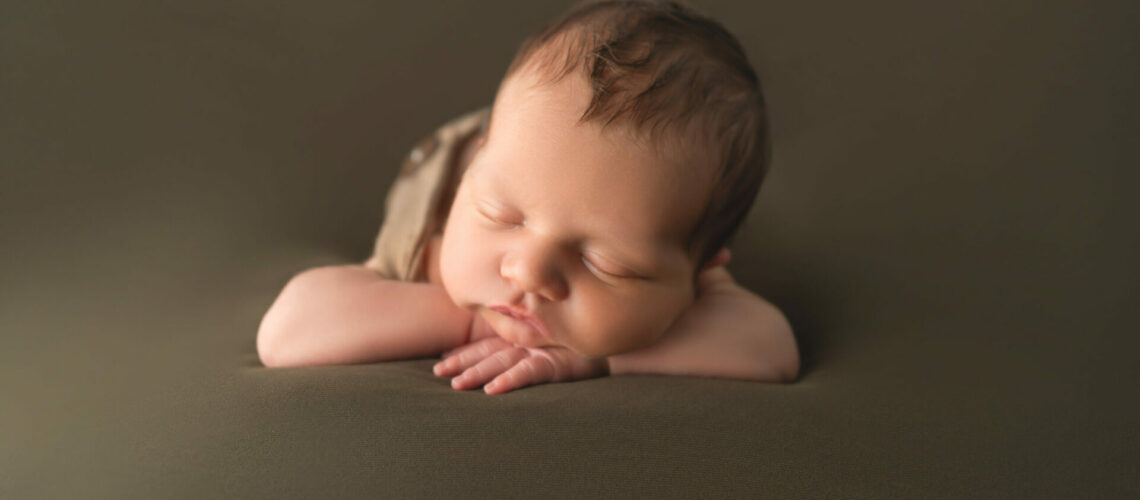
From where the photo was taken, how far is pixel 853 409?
0.86 metres

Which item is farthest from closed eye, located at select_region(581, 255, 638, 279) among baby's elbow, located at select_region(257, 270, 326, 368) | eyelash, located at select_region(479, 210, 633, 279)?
baby's elbow, located at select_region(257, 270, 326, 368)

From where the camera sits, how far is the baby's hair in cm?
88

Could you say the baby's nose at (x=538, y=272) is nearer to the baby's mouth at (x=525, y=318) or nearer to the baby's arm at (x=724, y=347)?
the baby's mouth at (x=525, y=318)

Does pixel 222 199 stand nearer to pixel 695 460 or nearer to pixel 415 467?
pixel 415 467

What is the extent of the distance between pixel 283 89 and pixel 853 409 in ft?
3.75

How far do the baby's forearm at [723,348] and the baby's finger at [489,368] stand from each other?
12 cm

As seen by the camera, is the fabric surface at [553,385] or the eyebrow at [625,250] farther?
the eyebrow at [625,250]

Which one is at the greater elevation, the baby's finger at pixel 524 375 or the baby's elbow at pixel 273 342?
the baby's elbow at pixel 273 342

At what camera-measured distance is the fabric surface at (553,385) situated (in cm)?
73

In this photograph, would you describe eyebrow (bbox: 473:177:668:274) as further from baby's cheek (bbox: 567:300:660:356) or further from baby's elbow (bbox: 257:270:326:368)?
baby's elbow (bbox: 257:270:326:368)

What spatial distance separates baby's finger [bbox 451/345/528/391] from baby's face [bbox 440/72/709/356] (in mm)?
16

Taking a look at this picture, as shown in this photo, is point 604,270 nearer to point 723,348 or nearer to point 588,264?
point 588,264

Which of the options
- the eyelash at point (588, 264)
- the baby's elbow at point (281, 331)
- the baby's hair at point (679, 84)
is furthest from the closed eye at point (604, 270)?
the baby's elbow at point (281, 331)

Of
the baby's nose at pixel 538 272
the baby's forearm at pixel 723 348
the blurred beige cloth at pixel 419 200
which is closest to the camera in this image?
the baby's nose at pixel 538 272
